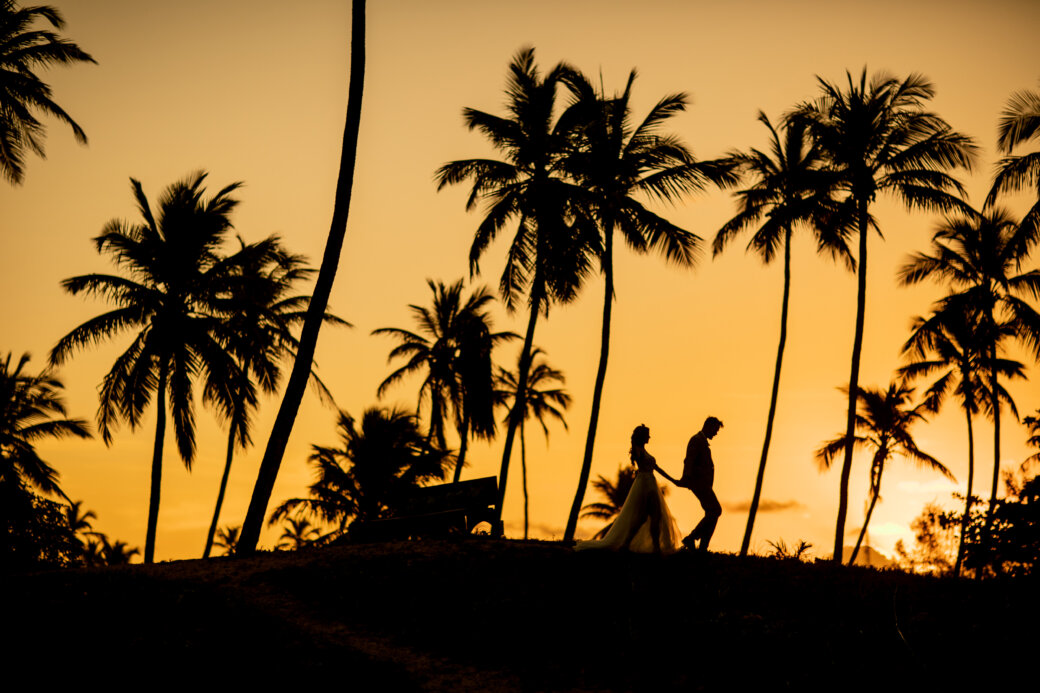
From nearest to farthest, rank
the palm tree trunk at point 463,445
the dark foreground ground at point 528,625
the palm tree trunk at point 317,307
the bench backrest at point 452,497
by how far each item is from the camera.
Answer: the dark foreground ground at point 528,625, the palm tree trunk at point 317,307, the bench backrest at point 452,497, the palm tree trunk at point 463,445

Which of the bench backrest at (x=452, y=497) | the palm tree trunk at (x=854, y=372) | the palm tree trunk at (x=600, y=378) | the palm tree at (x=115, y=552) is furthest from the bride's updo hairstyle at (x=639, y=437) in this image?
the palm tree at (x=115, y=552)

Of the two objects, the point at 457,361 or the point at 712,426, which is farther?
the point at 457,361

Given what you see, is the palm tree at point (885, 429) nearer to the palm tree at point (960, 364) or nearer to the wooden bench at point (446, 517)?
the palm tree at point (960, 364)

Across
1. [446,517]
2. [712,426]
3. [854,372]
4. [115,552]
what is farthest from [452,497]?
[115,552]

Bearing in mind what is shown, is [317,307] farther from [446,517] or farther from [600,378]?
[600,378]

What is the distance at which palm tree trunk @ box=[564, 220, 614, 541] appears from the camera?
25297 mm

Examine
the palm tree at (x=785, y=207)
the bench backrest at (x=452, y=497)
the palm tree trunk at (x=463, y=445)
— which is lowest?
the bench backrest at (x=452, y=497)

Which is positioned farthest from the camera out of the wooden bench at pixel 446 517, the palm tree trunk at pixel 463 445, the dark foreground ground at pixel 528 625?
the palm tree trunk at pixel 463 445

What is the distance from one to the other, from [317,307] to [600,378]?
1020 cm

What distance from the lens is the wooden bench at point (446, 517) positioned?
65.3ft

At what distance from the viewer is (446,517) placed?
19.9m

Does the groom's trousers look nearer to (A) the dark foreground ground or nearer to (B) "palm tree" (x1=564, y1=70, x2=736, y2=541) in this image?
(A) the dark foreground ground

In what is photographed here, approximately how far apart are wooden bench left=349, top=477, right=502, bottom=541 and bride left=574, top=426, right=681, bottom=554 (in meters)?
6.03

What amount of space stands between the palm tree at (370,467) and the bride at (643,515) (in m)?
24.6
